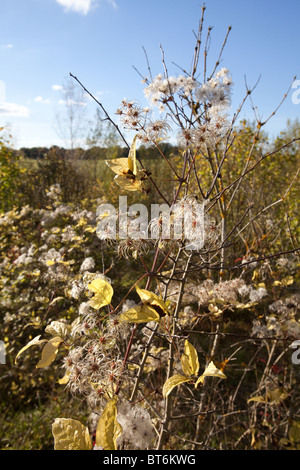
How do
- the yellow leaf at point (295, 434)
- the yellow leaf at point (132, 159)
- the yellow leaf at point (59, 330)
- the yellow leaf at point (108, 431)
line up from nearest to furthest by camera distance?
the yellow leaf at point (108, 431), the yellow leaf at point (132, 159), the yellow leaf at point (59, 330), the yellow leaf at point (295, 434)

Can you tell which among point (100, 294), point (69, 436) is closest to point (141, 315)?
point (100, 294)

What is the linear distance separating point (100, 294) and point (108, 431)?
29 cm

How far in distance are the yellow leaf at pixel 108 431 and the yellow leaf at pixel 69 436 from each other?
3 cm

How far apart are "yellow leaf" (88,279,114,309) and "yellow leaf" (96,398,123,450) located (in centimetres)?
23

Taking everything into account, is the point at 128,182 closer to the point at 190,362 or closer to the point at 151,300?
the point at 151,300

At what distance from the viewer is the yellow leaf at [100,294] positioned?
0.76m

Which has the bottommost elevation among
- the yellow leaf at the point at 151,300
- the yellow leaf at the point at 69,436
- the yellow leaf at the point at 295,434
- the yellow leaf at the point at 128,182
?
the yellow leaf at the point at 295,434

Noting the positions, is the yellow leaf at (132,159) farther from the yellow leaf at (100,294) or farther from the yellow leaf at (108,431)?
the yellow leaf at (108,431)

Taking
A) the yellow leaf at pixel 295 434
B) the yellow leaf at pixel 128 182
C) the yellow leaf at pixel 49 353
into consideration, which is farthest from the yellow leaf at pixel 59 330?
the yellow leaf at pixel 295 434

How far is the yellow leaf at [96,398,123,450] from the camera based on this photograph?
0.59 meters

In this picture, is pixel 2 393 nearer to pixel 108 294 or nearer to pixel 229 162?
pixel 108 294

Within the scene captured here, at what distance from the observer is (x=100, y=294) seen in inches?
30.5

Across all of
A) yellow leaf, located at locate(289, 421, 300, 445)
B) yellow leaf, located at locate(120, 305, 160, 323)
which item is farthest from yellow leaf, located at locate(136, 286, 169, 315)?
yellow leaf, located at locate(289, 421, 300, 445)

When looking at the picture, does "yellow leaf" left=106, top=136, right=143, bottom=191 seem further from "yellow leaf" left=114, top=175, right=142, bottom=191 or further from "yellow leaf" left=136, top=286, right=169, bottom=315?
"yellow leaf" left=136, top=286, right=169, bottom=315
